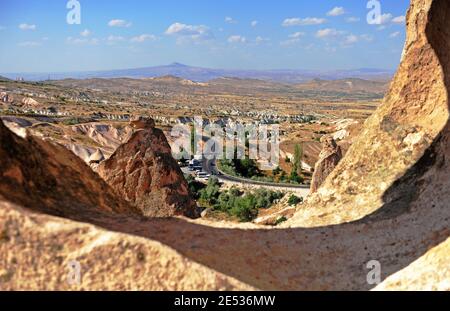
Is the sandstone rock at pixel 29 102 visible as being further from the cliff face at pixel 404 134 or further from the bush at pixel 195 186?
the cliff face at pixel 404 134

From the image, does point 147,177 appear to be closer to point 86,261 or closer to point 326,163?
point 326,163

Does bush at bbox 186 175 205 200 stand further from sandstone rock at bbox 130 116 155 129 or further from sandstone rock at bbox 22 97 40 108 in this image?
sandstone rock at bbox 22 97 40 108

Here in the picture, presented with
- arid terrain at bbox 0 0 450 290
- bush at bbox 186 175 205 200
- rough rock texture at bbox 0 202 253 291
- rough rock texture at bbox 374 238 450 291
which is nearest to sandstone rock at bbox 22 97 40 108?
bush at bbox 186 175 205 200

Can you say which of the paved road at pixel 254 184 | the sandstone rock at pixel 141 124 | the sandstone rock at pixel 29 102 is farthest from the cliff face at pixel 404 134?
the sandstone rock at pixel 29 102

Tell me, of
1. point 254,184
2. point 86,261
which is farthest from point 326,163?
point 254,184

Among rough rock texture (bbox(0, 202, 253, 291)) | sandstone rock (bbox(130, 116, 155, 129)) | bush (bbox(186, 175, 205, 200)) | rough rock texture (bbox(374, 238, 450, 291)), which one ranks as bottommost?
bush (bbox(186, 175, 205, 200))

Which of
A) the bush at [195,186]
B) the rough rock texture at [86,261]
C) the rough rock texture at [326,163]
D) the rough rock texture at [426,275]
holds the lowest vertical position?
the bush at [195,186]
